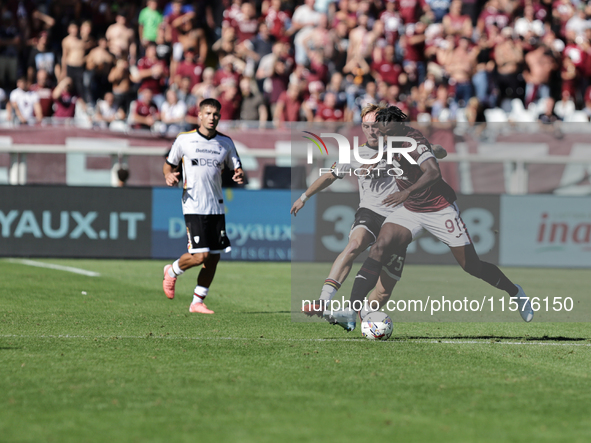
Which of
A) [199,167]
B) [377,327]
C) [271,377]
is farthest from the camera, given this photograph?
[199,167]

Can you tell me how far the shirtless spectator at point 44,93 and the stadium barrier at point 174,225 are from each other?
3.03 meters

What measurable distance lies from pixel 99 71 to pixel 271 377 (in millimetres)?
14520

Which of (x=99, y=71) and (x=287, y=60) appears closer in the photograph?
(x=99, y=71)

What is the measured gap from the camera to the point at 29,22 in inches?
798

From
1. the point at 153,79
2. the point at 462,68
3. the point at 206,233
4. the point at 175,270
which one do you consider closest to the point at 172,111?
the point at 153,79

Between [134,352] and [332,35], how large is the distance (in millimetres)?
14351

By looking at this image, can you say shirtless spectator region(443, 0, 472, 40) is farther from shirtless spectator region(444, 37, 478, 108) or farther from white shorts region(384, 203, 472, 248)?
white shorts region(384, 203, 472, 248)

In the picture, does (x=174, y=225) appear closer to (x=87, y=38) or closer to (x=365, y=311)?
(x=87, y=38)

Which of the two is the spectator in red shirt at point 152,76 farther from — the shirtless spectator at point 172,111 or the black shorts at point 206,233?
the black shorts at point 206,233

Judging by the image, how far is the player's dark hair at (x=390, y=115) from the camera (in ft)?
26.3

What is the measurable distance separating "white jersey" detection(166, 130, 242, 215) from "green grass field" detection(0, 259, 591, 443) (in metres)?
1.17

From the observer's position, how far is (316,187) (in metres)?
8.19

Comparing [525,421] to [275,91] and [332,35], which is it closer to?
[275,91]

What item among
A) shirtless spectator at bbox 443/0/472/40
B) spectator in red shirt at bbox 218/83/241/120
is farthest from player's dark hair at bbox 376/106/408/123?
shirtless spectator at bbox 443/0/472/40
